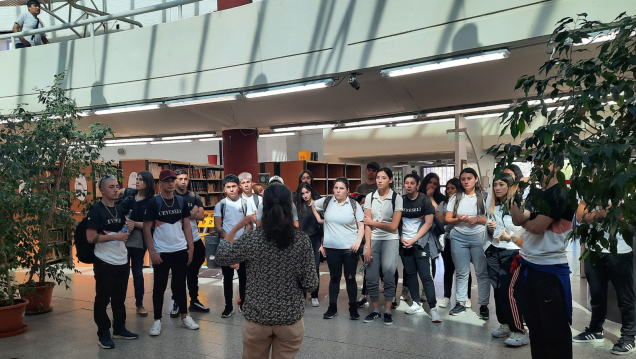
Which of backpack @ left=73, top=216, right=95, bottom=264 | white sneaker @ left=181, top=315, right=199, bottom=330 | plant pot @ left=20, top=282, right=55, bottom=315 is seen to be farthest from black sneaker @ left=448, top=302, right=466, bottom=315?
plant pot @ left=20, top=282, right=55, bottom=315

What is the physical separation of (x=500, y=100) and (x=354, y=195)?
3789mm

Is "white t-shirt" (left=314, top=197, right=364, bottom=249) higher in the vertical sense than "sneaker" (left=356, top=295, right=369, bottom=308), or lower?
higher

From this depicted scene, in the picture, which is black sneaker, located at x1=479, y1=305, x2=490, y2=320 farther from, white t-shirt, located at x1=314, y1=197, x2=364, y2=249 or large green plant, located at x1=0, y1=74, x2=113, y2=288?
large green plant, located at x1=0, y1=74, x2=113, y2=288

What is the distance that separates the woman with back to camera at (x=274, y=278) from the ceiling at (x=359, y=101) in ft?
14.7

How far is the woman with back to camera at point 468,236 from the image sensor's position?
4484 mm

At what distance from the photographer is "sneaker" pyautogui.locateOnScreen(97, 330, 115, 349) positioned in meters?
3.83

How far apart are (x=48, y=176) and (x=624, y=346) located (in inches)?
230

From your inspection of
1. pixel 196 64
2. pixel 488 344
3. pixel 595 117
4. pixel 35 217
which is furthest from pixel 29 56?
pixel 595 117

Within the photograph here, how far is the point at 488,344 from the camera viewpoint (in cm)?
381

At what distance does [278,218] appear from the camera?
231 centimetres

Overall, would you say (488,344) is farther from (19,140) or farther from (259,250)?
(19,140)

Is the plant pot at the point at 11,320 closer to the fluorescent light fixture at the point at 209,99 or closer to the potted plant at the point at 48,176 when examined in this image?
the potted plant at the point at 48,176

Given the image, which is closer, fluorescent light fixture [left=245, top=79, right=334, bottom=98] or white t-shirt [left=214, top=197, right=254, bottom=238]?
white t-shirt [left=214, top=197, right=254, bottom=238]

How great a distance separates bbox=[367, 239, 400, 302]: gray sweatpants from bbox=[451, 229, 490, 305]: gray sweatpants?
0.63 meters
